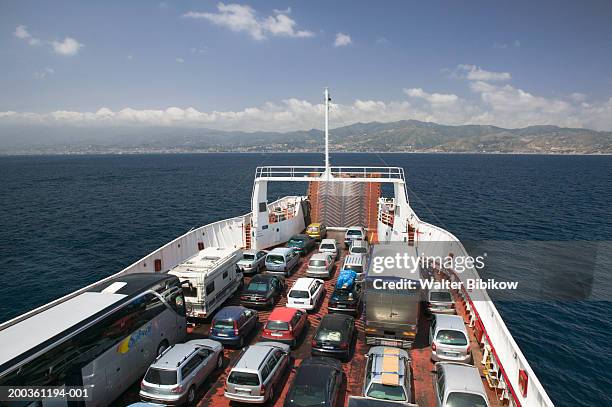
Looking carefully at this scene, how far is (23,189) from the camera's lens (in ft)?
285

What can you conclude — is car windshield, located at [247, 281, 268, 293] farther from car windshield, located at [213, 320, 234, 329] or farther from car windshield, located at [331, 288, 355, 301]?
car windshield, located at [213, 320, 234, 329]

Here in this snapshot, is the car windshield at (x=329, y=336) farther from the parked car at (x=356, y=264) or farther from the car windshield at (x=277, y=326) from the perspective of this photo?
the parked car at (x=356, y=264)

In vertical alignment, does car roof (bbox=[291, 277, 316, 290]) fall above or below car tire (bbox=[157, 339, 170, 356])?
above

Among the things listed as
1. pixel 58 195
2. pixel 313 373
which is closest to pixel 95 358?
pixel 313 373

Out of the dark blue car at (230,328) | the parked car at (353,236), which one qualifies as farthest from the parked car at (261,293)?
the parked car at (353,236)

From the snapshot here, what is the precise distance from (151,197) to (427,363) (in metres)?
72.1

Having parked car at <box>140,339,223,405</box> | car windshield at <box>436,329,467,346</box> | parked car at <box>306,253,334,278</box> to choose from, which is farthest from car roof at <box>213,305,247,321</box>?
car windshield at <box>436,329,467,346</box>

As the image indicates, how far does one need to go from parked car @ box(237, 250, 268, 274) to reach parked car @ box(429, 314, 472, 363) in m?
11.0

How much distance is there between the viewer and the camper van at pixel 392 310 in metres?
12.5

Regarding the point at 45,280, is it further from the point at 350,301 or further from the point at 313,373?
the point at 313,373

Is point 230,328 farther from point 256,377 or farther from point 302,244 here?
point 302,244

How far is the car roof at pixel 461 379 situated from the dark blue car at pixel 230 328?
6.70 metres

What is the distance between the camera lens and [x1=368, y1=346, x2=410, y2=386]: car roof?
9.62 metres

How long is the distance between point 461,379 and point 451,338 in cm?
232
